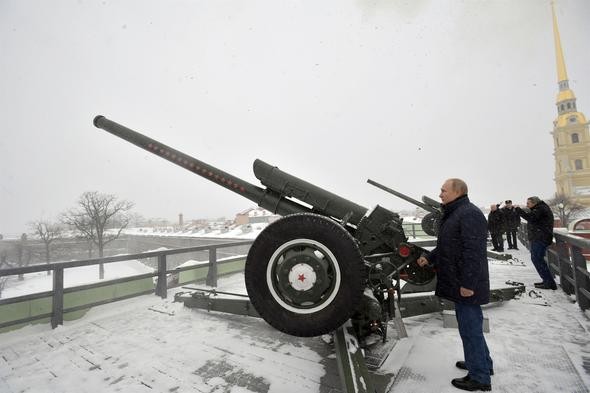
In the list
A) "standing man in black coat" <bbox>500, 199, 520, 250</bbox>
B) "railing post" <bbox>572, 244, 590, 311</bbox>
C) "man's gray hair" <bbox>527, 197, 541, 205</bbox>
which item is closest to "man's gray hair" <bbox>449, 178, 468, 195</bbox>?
→ "railing post" <bbox>572, 244, 590, 311</bbox>

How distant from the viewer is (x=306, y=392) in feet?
7.39

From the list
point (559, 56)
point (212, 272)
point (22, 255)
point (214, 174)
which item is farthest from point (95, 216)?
point (559, 56)

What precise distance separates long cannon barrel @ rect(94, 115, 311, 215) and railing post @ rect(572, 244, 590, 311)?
397 centimetres

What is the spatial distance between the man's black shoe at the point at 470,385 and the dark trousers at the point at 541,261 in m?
3.95

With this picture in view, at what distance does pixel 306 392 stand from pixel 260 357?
76 centimetres

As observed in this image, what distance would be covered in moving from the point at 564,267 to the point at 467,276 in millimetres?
4165

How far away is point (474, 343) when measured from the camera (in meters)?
2.23

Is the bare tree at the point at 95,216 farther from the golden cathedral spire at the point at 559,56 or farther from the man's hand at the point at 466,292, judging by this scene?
the golden cathedral spire at the point at 559,56

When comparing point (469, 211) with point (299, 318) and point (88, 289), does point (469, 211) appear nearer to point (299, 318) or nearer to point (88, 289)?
point (299, 318)

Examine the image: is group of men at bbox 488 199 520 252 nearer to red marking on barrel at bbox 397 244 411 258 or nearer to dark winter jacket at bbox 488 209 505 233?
dark winter jacket at bbox 488 209 505 233

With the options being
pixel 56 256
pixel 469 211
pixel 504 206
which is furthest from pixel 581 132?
pixel 56 256

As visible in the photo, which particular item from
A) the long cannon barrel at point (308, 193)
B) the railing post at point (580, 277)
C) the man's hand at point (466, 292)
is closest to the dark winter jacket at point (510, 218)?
the railing post at point (580, 277)

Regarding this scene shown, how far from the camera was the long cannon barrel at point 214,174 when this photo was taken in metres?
3.18

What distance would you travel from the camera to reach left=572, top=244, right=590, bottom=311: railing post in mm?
3760
